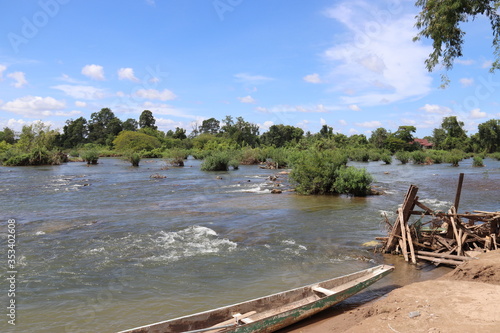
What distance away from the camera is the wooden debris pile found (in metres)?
9.02

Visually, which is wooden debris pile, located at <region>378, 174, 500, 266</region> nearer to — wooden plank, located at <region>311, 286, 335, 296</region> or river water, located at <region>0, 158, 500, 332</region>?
river water, located at <region>0, 158, 500, 332</region>

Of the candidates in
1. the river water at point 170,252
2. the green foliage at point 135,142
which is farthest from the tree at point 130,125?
the river water at point 170,252

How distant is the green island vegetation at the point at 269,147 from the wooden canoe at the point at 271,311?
15.2 m

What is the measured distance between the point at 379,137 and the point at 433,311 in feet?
296

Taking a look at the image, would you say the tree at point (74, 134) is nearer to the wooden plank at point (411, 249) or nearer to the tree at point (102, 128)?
the tree at point (102, 128)

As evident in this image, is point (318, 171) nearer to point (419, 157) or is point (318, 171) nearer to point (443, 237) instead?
point (443, 237)

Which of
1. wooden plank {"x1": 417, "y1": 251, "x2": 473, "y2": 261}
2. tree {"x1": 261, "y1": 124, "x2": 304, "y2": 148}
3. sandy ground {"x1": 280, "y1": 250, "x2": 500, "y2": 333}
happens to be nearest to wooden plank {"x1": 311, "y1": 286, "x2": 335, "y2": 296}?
sandy ground {"x1": 280, "y1": 250, "x2": 500, "y2": 333}

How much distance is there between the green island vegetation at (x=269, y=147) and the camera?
22.7m

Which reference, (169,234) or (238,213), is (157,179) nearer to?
(238,213)

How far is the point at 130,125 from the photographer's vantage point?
383 ft

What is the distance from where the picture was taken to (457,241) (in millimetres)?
9062

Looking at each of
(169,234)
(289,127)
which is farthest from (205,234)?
(289,127)

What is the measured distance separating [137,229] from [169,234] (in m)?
1.62

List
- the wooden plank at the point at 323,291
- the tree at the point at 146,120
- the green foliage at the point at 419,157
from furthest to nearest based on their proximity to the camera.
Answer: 1. the tree at the point at 146,120
2. the green foliage at the point at 419,157
3. the wooden plank at the point at 323,291
